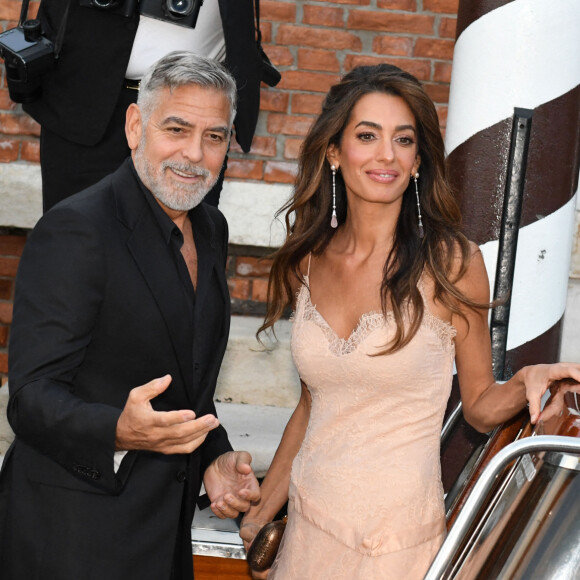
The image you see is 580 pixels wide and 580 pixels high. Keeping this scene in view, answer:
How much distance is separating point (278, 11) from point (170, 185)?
7.27 ft

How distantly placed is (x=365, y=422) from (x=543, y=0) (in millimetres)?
1345

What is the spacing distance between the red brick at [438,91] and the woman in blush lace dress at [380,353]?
69.2 inches

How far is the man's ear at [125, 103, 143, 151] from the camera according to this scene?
2.10 meters

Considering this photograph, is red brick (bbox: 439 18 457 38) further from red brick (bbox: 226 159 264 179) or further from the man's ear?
the man's ear

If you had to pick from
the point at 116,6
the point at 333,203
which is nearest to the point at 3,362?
the point at 116,6

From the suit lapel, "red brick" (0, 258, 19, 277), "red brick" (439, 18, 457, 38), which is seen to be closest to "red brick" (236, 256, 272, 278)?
"red brick" (0, 258, 19, 277)

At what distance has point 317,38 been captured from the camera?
4070mm

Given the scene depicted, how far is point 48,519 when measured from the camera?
1.86 meters

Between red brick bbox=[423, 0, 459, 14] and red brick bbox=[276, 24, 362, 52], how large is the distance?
0.30 metres

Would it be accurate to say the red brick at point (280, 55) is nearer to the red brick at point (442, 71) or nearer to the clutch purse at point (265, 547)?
the red brick at point (442, 71)

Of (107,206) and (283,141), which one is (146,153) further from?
(283,141)

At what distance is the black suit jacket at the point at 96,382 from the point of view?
173 centimetres

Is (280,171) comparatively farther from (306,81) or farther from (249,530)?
(249,530)

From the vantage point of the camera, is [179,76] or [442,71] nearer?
[179,76]
